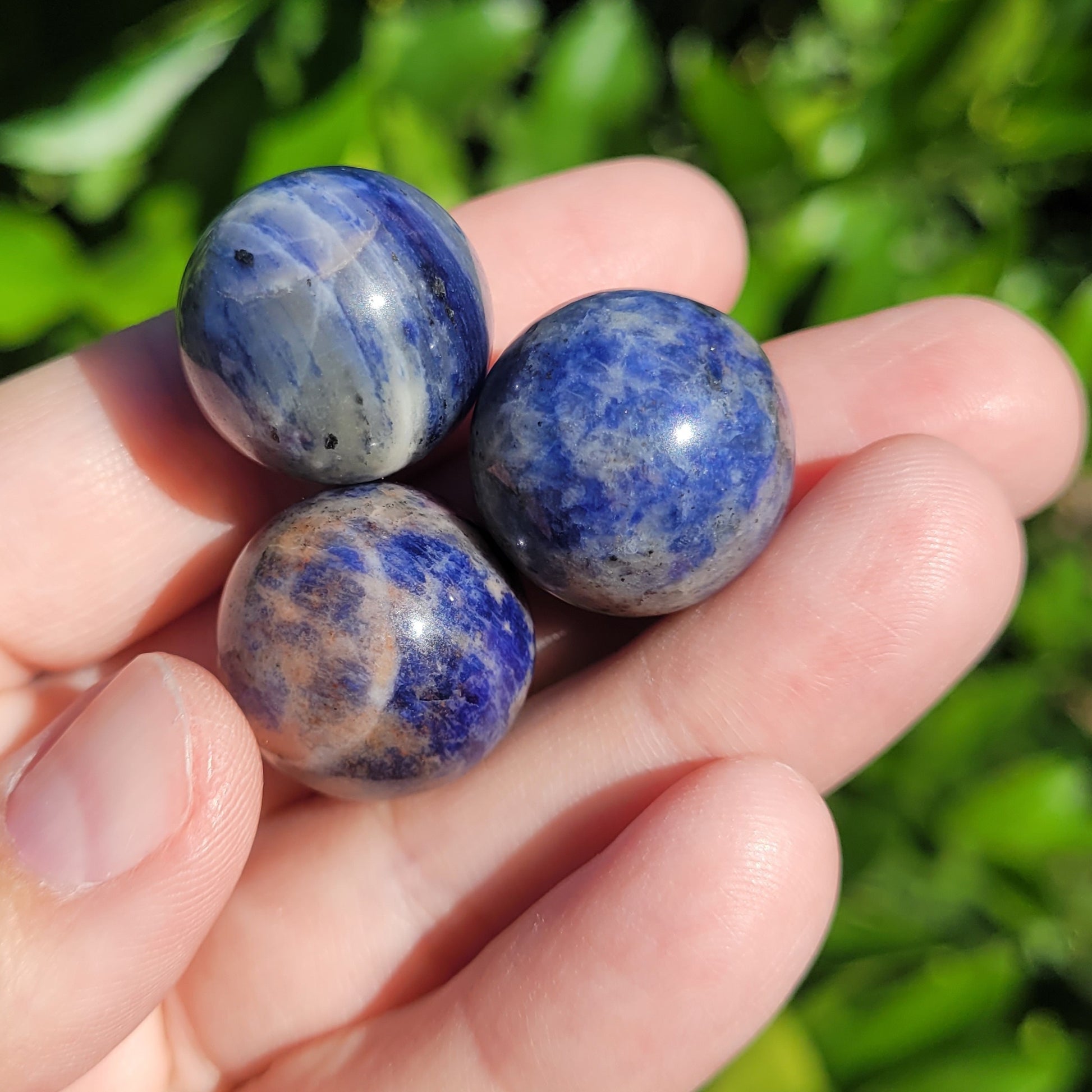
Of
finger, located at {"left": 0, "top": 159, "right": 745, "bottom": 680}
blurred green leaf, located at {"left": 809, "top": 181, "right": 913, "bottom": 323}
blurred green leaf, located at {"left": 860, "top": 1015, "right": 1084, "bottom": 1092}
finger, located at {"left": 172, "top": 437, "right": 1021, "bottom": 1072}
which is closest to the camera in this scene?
finger, located at {"left": 172, "top": 437, "right": 1021, "bottom": 1072}

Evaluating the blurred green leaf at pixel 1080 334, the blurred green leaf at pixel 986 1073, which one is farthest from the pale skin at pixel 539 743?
the blurred green leaf at pixel 986 1073

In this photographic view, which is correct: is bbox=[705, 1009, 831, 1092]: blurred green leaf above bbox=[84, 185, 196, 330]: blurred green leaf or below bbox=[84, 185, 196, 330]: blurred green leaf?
below

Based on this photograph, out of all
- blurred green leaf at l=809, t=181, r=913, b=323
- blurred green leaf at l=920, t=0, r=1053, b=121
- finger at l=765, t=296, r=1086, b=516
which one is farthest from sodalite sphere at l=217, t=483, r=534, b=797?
blurred green leaf at l=920, t=0, r=1053, b=121

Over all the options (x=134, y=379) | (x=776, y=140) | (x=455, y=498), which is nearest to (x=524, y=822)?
(x=455, y=498)

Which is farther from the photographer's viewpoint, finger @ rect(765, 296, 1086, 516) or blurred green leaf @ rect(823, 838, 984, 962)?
blurred green leaf @ rect(823, 838, 984, 962)

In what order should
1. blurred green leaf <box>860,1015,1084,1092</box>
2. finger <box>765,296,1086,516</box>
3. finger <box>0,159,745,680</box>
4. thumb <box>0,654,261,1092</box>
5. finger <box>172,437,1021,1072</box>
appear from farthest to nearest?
blurred green leaf <box>860,1015,1084,1092</box> → finger <box>765,296,1086,516</box> → finger <box>0,159,745,680</box> → finger <box>172,437,1021,1072</box> → thumb <box>0,654,261,1092</box>

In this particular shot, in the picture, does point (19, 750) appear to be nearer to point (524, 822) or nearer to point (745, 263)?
point (524, 822)

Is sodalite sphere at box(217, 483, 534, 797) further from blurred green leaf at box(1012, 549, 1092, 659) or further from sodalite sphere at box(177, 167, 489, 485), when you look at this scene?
blurred green leaf at box(1012, 549, 1092, 659)
